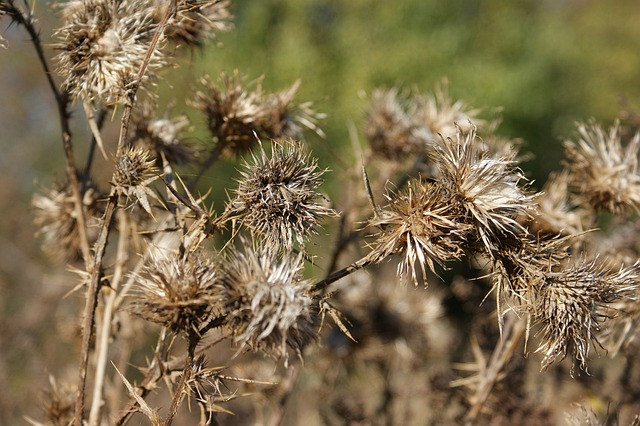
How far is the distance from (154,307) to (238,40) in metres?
11.6

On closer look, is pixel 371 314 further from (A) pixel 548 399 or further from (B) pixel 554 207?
(B) pixel 554 207

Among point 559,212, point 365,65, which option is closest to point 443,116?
point 559,212

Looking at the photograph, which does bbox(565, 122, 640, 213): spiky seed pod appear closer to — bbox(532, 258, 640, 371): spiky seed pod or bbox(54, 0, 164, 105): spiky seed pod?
bbox(532, 258, 640, 371): spiky seed pod

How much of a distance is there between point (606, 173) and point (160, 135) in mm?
1643

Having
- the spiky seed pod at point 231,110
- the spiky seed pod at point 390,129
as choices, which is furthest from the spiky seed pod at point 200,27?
the spiky seed pod at point 390,129

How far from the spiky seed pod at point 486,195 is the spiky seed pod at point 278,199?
35 centimetres

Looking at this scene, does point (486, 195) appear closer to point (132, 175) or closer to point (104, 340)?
point (132, 175)

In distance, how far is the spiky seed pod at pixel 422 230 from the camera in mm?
1584

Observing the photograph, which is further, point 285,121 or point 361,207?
point 361,207

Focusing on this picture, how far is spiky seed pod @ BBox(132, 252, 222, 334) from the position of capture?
1.50 metres

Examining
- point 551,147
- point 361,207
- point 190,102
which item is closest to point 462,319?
point 551,147

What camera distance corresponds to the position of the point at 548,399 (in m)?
3.29

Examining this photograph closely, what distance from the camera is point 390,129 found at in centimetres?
278

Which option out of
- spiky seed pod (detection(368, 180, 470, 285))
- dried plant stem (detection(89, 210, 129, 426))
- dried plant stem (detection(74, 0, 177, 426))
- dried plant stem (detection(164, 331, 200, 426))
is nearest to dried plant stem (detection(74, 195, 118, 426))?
dried plant stem (detection(74, 0, 177, 426))
